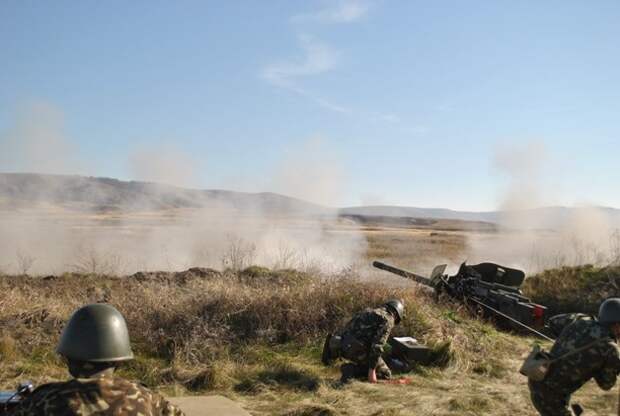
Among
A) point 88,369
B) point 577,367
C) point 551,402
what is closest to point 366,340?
point 551,402

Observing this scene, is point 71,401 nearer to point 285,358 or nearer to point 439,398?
point 439,398

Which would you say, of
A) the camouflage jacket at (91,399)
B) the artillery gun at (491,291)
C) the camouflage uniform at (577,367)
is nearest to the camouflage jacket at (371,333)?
the camouflage uniform at (577,367)

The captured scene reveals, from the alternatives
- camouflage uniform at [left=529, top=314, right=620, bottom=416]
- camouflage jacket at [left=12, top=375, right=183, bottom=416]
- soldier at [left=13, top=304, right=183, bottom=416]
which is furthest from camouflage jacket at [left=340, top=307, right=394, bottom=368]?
camouflage jacket at [left=12, top=375, right=183, bottom=416]

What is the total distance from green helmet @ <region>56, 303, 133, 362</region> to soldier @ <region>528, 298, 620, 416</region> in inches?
142

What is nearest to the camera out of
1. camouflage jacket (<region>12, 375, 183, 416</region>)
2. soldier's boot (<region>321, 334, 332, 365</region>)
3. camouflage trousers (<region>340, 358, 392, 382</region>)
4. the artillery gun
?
camouflage jacket (<region>12, 375, 183, 416</region>)

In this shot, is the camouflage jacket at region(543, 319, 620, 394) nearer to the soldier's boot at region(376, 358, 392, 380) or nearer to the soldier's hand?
the soldier's hand

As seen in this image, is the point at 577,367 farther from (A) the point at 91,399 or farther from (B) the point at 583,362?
(A) the point at 91,399

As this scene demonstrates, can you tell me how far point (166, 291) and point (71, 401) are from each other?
8577 mm

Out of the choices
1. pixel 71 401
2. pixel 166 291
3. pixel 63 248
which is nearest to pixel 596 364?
pixel 71 401

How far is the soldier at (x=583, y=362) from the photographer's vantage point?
506cm

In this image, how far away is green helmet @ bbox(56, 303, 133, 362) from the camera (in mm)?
3086

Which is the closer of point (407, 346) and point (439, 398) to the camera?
point (439, 398)

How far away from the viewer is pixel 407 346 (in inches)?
366

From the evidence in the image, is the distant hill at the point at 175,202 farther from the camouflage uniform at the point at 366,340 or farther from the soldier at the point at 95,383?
the soldier at the point at 95,383
